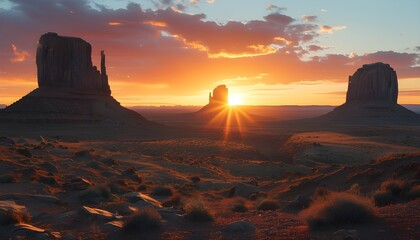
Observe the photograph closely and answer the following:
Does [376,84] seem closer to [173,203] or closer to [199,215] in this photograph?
[173,203]

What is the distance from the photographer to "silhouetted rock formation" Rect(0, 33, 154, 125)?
80.8 meters

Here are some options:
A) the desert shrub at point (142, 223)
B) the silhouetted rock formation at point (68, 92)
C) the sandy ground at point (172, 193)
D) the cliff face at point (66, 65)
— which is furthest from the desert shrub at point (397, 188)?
the cliff face at point (66, 65)

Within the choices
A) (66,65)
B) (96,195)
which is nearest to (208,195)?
(96,195)

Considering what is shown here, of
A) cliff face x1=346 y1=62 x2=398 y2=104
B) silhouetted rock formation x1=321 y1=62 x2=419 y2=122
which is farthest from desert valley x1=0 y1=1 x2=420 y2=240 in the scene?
cliff face x1=346 y1=62 x2=398 y2=104

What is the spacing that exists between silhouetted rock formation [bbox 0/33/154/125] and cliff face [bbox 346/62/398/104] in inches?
3712

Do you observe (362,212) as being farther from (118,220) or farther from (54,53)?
(54,53)

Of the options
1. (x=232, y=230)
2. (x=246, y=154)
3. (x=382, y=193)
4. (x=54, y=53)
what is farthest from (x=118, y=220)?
Result: (x=54, y=53)

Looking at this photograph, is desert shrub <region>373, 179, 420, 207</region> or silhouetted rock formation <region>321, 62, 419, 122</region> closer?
desert shrub <region>373, 179, 420, 207</region>

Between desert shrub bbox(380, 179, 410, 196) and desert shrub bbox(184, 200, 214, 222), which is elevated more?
desert shrub bbox(380, 179, 410, 196)

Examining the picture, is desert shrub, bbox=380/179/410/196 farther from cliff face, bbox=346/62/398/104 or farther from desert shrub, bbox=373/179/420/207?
cliff face, bbox=346/62/398/104

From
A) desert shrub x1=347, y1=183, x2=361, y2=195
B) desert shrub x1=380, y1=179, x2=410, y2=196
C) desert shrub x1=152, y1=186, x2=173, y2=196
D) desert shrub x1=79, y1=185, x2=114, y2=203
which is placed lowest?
desert shrub x1=152, y1=186, x2=173, y2=196

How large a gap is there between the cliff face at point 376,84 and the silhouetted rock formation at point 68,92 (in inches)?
3712

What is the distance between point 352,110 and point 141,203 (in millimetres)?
140064

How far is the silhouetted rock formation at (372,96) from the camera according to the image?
135000 mm
